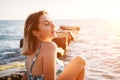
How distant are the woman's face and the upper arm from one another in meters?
0.27

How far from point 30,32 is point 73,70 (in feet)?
3.09

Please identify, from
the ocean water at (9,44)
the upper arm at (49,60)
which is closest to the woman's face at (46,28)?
the upper arm at (49,60)

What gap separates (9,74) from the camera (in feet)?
21.1

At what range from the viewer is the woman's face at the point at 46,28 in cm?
353

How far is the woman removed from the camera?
129 inches

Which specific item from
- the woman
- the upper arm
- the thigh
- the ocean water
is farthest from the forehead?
the ocean water

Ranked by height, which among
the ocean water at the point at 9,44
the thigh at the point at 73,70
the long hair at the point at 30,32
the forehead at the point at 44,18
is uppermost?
the forehead at the point at 44,18

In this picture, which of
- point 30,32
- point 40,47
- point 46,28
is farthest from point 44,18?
point 40,47

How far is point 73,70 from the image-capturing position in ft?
13.1

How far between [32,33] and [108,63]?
25.5 feet

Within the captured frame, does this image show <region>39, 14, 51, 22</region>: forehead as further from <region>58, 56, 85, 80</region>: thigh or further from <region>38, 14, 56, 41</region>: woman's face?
<region>58, 56, 85, 80</region>: thigh

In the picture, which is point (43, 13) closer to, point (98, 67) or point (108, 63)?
point (98, 67)

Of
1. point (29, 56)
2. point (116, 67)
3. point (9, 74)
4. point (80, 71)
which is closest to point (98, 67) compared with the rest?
point (116, 67)

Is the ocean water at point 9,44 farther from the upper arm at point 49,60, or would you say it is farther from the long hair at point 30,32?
the upper arm at point 49,60
